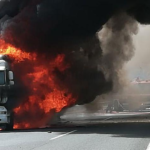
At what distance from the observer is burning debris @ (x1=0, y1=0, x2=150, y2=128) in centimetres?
2155

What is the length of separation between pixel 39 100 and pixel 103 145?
32.7ft

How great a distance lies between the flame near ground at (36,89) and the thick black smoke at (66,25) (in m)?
0.42

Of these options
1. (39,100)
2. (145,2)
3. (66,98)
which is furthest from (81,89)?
(145,2)

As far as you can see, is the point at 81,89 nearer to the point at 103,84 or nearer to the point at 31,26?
the point at 103,84

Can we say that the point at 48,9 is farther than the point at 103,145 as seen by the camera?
Yes

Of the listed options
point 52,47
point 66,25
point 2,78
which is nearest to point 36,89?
point 52,47

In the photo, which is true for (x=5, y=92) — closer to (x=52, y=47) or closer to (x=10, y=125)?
(x=10, y=125)

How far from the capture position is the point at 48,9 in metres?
21.7

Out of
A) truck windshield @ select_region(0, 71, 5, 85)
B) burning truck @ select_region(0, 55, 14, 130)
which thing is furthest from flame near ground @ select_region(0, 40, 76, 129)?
truck windshield @ select_region(0, 71, 5, 85)

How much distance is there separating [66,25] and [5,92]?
5190mm

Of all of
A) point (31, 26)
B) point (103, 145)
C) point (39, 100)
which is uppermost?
point (31, 26)

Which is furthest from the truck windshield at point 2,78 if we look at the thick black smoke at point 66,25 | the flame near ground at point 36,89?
the thick black smoke at point 66,25

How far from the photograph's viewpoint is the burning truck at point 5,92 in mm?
18750

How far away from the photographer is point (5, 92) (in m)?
19.0
